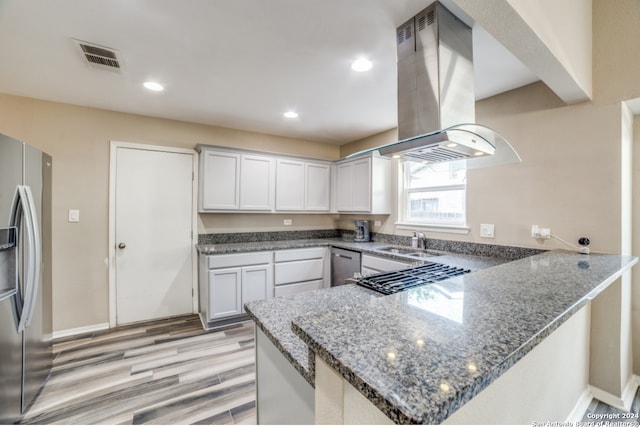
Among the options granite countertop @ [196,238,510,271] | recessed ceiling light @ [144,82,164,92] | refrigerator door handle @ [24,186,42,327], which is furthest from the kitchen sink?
refrigerator door handle @ [24,186,42,327]

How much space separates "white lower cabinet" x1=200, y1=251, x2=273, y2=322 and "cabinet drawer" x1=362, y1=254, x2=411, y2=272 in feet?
3.76

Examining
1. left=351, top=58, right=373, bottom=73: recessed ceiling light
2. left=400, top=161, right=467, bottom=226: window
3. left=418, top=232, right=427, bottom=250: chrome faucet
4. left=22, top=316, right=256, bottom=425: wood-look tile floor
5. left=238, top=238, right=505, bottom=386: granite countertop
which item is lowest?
left=22, top=316, right=256, bottom=425: wood-look tile floor

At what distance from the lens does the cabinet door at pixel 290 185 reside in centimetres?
376

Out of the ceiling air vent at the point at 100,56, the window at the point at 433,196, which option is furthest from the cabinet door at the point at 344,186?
the ceiling air vent at the point at 100,56

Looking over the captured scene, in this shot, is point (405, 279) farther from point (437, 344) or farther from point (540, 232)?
point (540, 232)

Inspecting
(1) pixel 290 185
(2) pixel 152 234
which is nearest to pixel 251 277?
(2) pixel 152 234

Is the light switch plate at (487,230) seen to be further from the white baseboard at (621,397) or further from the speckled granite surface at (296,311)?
the speckled granite surface at (296,311)

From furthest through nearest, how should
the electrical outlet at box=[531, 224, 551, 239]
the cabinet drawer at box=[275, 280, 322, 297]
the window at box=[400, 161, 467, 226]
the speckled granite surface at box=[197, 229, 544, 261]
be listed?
the cabinet drawer at box=[275, 280, 322, 297], the window at box=[400, 161, 467, 226], the speckled granite surface at box=[197, 229, 544, 261], the electrical outlet at box=[531, 224, 551, 239]

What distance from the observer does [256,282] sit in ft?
10.6

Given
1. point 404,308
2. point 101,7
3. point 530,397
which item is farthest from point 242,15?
point 530,397

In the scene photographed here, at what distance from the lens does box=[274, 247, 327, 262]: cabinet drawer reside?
3383 mm

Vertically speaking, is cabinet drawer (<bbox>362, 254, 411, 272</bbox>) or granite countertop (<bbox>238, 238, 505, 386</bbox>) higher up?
granite countertop (<bbox>238, 238, 505, 386</bbox>)

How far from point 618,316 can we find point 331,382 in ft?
7.88

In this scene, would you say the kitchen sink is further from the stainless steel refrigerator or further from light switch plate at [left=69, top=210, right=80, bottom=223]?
light switch plate at [left=69, top=210, right=80, bottom=223]
